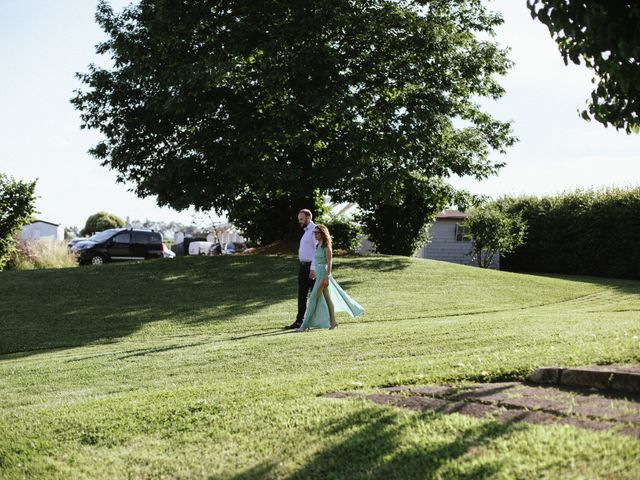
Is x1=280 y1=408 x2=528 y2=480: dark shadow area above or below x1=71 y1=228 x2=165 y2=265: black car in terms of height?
below

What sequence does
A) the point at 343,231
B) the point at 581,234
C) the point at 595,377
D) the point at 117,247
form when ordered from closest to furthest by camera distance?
1. the point at 595,377
2. the point at 581,234
3. the point at 343,231
4. the point at 117,247

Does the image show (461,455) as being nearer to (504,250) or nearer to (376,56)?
(376,56)

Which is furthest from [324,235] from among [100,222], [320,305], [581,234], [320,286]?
[100,222]

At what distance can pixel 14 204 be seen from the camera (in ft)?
78.0

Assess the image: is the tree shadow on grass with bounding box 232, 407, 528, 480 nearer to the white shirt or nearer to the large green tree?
the white shirt

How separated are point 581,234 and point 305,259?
21.2m

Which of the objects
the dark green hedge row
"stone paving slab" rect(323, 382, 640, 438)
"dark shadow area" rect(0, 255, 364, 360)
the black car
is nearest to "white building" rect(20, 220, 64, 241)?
the black car

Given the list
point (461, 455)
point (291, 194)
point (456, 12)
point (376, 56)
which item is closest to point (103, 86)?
point (291, 194)

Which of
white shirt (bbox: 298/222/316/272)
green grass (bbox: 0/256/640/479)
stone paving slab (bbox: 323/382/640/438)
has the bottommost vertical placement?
green grass (bbox: 0/256/640/479)

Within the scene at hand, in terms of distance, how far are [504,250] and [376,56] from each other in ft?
41.8

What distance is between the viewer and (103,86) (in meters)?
24.6

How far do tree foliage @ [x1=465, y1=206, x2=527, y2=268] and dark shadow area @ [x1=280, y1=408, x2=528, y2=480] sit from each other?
27220 mm

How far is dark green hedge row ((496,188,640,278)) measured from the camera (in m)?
29.4

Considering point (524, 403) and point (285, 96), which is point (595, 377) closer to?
point (524, 403)
